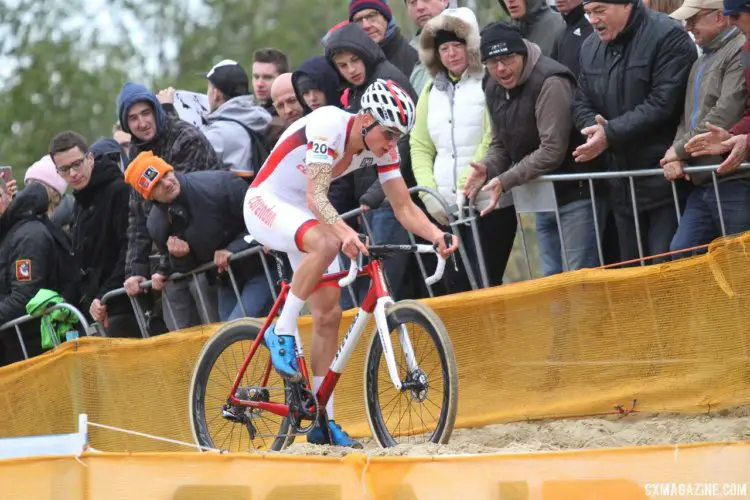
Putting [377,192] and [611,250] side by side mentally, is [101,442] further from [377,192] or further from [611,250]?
[611,250]

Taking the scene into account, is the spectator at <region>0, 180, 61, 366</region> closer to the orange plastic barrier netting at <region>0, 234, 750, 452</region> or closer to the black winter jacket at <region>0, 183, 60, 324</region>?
the black winter jacket at <region>0, 183, 60, 324</region>

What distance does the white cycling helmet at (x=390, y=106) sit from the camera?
24.9 ft

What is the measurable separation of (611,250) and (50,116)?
26.0 m

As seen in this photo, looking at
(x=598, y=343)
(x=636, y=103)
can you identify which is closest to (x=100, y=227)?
(x=598, y=343)

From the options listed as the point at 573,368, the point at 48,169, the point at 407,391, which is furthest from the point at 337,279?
the point at 48,169

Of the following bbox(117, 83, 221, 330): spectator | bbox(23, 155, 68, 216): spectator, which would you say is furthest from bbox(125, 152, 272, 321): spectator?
bbox(23, 155, 68, 216): spectator

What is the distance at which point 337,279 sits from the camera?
811 centimetres

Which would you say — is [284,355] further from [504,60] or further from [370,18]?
[370,18]

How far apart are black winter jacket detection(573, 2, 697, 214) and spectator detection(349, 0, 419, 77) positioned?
7.11 feet

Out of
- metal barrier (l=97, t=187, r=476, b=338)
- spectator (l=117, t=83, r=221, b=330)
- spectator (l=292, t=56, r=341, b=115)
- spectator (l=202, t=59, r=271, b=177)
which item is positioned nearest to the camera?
metal barrier (l=97, t=187, r=476, b=338)

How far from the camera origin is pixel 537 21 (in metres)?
9.62

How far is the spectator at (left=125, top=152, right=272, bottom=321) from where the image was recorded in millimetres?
9805

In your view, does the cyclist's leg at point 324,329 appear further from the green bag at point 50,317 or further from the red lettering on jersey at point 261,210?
the green bag at point 50,317

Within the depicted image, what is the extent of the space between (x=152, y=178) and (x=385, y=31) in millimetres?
2072
